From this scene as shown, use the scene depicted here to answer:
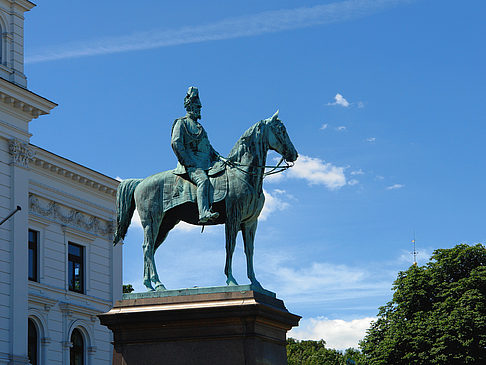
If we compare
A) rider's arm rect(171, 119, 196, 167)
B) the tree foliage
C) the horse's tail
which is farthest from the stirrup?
the tree foliage

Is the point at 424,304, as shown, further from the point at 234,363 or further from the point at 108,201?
the point at 234,363

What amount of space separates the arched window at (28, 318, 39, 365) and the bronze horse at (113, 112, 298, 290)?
83.0 ft

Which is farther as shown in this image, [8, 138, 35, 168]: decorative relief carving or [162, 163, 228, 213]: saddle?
[8, 138, 35, 168]: decorative relief carving

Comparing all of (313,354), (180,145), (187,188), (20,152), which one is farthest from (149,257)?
(313,354)

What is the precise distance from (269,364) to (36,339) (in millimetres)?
27960

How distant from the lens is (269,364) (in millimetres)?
15273

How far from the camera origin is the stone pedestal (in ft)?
49.1

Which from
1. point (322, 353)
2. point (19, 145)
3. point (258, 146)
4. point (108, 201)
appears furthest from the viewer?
point (322, 353)

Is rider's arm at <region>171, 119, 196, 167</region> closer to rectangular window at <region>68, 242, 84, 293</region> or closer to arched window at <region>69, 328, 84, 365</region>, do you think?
rectangular window at <region>68, 242, 84, 293</region>

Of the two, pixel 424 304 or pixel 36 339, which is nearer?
pixel 36 339

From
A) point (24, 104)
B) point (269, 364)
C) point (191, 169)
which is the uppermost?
point (24, 104)

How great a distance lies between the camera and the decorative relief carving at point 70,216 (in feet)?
138

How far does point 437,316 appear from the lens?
4969 centimetres

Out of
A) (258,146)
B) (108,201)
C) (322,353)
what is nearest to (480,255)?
(108,201)
